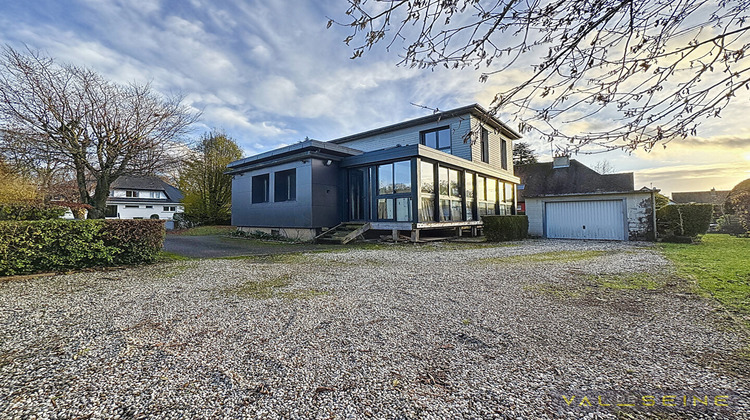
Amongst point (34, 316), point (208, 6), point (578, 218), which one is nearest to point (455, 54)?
point (34, 316)

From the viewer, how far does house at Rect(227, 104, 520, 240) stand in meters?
10.7

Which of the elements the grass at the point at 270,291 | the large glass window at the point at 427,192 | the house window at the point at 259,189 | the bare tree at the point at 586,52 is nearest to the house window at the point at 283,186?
the house window at the point at 259,189

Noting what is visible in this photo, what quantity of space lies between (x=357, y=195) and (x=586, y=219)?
9.61 meters

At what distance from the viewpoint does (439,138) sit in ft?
49.0

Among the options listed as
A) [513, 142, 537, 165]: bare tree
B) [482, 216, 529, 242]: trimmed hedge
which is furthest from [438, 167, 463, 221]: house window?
[513, 142, 537, 165]: bare tree

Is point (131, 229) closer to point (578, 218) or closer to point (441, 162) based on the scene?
point (441, 162)

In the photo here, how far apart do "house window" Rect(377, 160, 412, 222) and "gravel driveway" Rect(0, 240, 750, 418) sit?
626cm

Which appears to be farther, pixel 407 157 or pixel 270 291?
pixel 407 157

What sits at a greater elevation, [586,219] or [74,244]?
[586,219]

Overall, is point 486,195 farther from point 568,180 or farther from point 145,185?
point 145,185

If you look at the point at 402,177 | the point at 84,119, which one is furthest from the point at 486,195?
the point at 84,119

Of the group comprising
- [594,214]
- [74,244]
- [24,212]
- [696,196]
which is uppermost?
[696,196]

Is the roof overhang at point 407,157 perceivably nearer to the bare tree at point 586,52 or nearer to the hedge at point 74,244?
the hedge at point 74,244

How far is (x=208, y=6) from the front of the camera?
20.5 ft
